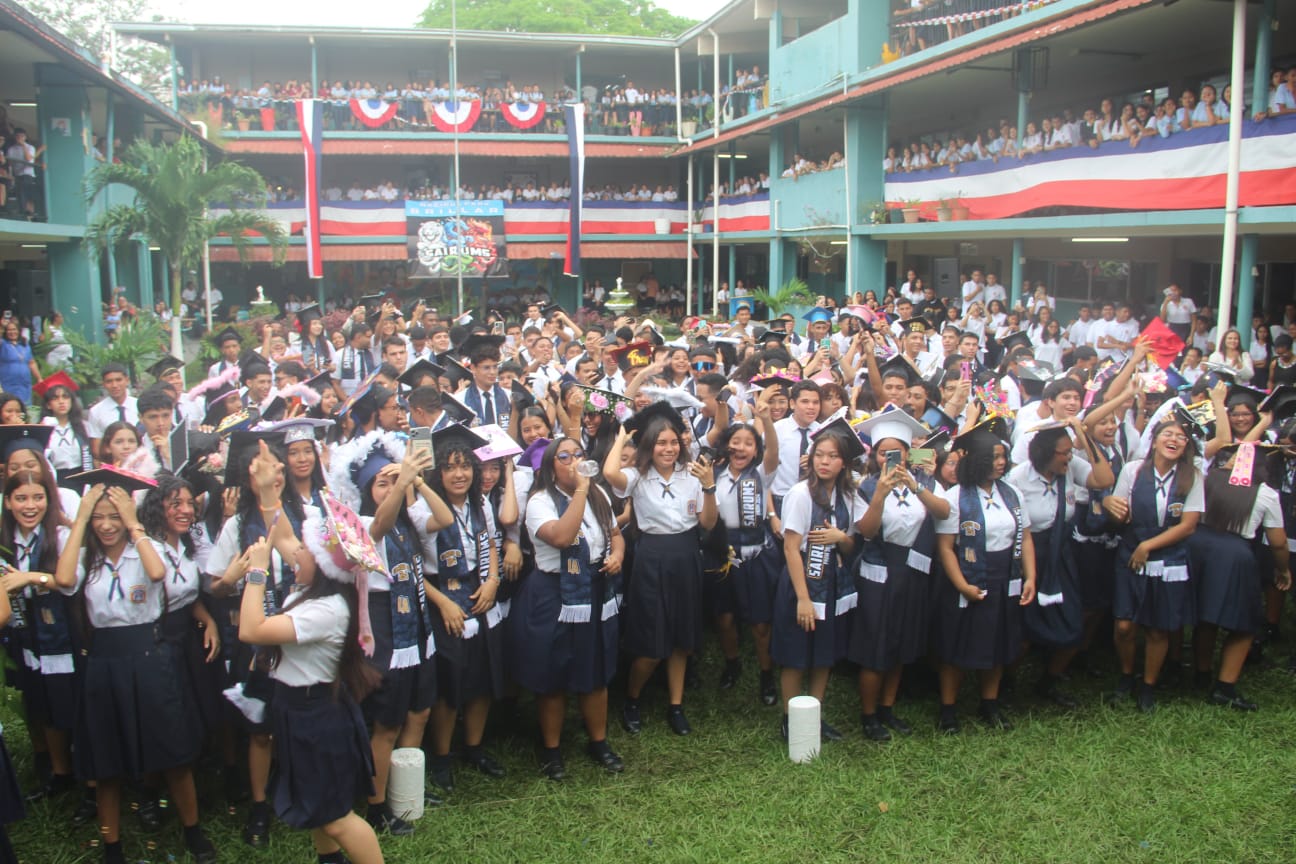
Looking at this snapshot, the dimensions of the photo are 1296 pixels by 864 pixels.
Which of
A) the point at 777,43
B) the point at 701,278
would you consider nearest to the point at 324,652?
the point at 777,43

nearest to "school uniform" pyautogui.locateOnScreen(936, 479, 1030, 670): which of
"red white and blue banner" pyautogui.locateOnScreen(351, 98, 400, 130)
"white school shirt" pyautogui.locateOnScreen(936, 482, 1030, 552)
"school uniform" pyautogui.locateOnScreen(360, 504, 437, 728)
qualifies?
"white school shirt" pyautogui.locateOnScreen(936, 482, 1030, 552)

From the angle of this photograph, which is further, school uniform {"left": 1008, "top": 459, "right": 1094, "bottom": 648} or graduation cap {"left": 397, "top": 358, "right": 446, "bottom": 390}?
graduation cap {"left": 397, "top": 358, "right": 446, "bottom": 390}

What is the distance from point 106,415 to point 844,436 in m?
5.68

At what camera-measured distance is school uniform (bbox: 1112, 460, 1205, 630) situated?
5.96 m

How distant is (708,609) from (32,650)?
11.5 ft

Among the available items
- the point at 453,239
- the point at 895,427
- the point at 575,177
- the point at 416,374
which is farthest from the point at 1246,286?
the point at 453,239

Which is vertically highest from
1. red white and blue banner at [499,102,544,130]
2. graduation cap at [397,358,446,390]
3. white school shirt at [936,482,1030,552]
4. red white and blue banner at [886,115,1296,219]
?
red white and blue banner at [499,102,544,130]

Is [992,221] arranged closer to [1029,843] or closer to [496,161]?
[1029,843]

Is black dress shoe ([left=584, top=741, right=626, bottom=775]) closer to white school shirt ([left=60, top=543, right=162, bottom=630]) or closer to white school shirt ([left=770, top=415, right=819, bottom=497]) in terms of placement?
white school shirt ([left=770, top=415, right=819, bottom=497])

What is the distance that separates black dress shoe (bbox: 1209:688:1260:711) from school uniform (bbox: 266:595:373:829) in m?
4.85

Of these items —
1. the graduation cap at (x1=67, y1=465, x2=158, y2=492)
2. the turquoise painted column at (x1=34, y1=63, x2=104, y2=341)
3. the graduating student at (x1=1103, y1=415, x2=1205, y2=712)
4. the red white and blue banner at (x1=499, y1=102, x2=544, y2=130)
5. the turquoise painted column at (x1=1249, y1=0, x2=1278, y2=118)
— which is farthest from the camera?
the red white and blue banner at (x1=499, y1=102, x2=544, y2=130)

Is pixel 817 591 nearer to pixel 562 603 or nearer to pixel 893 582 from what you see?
pixel 893 582

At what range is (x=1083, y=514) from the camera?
6.34m

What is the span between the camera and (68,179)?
17000 millimetres
